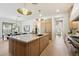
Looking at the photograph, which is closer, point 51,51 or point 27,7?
point 27,7

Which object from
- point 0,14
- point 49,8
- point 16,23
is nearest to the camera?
point 0,14

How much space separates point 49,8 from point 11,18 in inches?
62.9

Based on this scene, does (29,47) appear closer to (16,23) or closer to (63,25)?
(16,23)

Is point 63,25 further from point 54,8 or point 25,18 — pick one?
point 25,18

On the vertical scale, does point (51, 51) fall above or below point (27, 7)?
below

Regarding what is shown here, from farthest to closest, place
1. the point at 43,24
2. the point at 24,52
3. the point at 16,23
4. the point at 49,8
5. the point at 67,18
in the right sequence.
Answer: the point at 43,24
the point at 67,18
the point at 49,8
the point at 16,23
the point at 24,52

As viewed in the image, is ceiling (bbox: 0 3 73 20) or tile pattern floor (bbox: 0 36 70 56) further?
tile pattern floor (bbox: 0 36 70 56)

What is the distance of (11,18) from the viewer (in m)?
3.30

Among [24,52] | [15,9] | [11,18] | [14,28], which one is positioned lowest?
[24,52]

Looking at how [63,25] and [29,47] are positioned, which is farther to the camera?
[63,25]

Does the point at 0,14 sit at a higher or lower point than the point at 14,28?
higher

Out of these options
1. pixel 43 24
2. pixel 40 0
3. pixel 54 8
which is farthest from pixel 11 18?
pixel 43 24

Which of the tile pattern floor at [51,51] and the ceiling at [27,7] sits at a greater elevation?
the ceiling at [27,7]

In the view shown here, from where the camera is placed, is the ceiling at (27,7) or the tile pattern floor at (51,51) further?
the tile pattern floor at (51,51)
